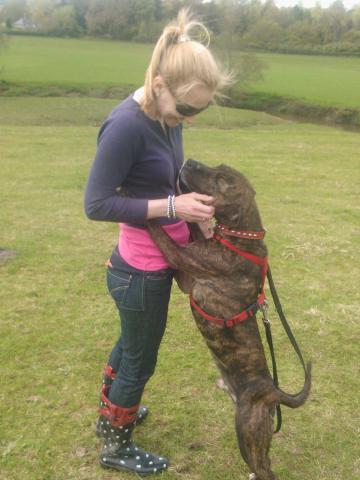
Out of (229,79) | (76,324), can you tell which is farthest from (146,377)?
(76,324)

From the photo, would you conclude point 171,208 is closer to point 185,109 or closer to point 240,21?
point 185,109

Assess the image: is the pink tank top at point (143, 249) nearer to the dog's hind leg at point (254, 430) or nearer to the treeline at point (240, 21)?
the dog's hind leg at point (254, 430)

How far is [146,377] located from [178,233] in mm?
890

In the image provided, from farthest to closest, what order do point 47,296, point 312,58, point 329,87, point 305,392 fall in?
point 312,58 < point 329,87 < point 47,296 < point 305,392

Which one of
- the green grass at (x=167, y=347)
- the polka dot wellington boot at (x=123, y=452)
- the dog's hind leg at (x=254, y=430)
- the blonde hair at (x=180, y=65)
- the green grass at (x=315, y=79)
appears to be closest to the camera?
the blonde hair at (x=180, y=65)

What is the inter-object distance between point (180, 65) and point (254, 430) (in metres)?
1.89

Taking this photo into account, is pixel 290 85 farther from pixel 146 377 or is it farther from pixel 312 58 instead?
pixel 146 377

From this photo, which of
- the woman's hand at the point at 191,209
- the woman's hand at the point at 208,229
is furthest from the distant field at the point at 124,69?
the woman's hand at the point at 191,209

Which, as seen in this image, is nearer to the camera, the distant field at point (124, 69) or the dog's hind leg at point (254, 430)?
the dog's hind leg at point (254, 430)

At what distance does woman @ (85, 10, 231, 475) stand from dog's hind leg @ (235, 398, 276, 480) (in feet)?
1.98

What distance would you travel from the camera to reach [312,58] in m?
54.4

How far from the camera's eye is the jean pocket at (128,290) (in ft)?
9.05

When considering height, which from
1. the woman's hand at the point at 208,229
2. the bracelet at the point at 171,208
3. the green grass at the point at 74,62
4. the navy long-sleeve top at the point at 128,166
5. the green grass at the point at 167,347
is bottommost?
the green grass at the point at 74,62

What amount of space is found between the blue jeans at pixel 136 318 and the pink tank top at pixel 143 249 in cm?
3
